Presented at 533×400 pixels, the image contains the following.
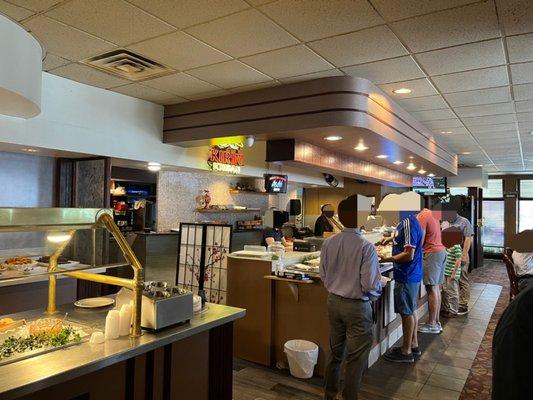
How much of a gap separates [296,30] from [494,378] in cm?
267

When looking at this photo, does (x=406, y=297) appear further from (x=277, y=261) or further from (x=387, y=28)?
(x=387, y=28)

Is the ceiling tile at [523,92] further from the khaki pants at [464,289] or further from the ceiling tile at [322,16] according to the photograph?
the khaki pants at [464,289]

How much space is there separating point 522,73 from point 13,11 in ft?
14.4

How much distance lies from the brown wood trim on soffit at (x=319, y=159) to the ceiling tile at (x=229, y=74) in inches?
41.8

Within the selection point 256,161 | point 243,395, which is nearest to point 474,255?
point 256,161

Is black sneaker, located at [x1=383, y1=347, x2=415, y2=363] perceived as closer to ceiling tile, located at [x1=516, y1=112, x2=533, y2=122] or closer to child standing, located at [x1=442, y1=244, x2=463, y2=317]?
child standing, located at [x1=442, y1=244, x2=463, y2=317]

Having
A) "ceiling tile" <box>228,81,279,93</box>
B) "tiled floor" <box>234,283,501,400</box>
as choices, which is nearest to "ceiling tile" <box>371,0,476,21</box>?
"ceiling tile" <box>228,81,279,93</box>

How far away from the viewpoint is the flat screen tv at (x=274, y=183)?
309 inches

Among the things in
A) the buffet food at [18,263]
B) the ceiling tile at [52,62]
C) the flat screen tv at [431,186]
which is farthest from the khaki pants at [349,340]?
the flat screen tv at [431,186]

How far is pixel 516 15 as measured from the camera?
2.73 metres

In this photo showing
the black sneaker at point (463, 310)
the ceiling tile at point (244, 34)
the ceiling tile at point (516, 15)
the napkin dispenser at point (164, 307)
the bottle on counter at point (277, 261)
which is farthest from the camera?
the black sneaker at point (463, 310)

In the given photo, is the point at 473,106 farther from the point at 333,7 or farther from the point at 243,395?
the point at 243,395

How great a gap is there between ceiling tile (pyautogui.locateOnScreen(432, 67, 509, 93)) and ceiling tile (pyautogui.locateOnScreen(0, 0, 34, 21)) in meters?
3.62

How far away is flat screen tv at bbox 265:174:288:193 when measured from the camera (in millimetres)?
7840
